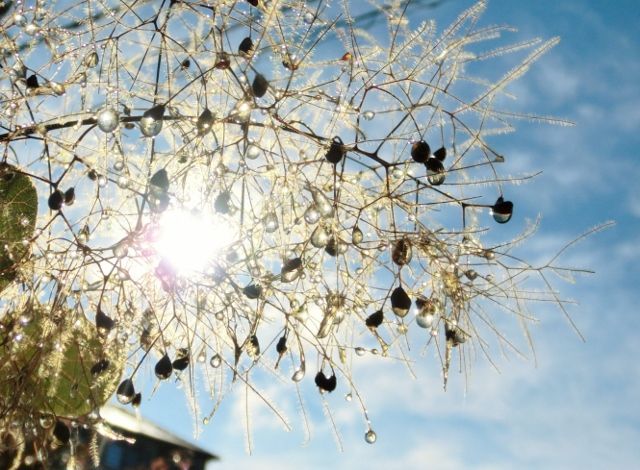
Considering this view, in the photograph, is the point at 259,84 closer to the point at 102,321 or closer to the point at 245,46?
the point at 245,46

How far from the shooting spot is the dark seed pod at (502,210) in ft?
3.37

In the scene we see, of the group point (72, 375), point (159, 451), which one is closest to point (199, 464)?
point (159, 451)

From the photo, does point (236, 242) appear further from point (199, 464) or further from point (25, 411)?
point (199, 464)

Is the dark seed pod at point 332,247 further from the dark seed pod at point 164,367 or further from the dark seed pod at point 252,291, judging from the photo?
the dark seed pod at point 164,367

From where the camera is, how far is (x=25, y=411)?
42.9 inches

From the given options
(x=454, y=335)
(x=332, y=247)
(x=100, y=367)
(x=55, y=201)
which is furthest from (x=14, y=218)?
(x=454, y=335)

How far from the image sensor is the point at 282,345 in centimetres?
108

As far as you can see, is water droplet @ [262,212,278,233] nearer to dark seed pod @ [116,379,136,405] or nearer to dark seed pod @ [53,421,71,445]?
dark seed pod @ [116,379,136,405]

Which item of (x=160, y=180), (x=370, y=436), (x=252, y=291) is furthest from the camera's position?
(x=370, y=436)

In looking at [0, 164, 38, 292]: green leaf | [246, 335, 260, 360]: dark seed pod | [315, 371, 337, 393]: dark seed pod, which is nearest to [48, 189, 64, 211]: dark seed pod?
[0, 164, 38, 292]: green leaf

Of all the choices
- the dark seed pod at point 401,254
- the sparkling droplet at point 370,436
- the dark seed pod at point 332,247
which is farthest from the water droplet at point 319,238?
the sparkling droplet at point 370,436

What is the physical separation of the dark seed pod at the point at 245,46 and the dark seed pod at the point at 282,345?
0.45 meters

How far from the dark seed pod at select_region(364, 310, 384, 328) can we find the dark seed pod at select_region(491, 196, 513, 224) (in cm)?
23

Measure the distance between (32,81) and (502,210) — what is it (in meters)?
0.73
